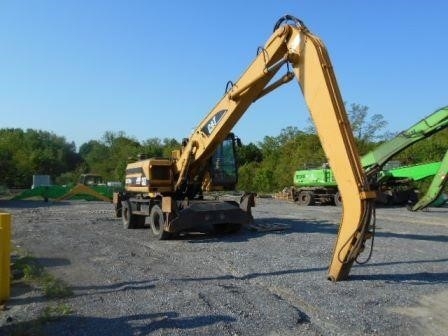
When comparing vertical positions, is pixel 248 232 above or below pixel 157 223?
below

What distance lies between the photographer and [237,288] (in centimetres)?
809

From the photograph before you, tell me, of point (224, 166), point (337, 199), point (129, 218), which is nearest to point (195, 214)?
point (224, 166)

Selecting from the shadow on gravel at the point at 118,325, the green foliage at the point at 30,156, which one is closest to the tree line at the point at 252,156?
the green foliage at the point at 30,156

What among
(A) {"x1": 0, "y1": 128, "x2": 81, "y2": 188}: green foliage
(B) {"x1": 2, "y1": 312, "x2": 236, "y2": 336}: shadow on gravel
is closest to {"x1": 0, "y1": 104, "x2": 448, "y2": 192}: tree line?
(A) {"x1": 0, "y1": 128, "x2": 81, "y2": 188}: green foliage

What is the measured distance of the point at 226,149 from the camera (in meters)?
15.6

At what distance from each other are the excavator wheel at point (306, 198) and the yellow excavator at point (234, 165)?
14547mm

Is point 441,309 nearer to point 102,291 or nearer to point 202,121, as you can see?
point 102,291

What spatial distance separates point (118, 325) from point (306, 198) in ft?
87.5

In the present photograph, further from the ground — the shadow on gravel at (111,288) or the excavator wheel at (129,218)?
the excavator wheel at (129,218)

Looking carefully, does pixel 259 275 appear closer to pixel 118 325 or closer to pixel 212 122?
pixel 118 325

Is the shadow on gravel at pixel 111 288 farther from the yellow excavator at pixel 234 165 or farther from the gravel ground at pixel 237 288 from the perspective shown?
the yellow excavator at pixel 234 165

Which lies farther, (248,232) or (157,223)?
(248,232)

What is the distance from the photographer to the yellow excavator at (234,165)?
27.7 feet

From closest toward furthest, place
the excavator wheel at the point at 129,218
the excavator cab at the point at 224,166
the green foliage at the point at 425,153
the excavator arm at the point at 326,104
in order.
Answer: the excavator arm at the point at 326,104, the excavator cab at the point at 224,166, the excavator wheel at the point at 129,218, the green foliage at the point at 425,153
